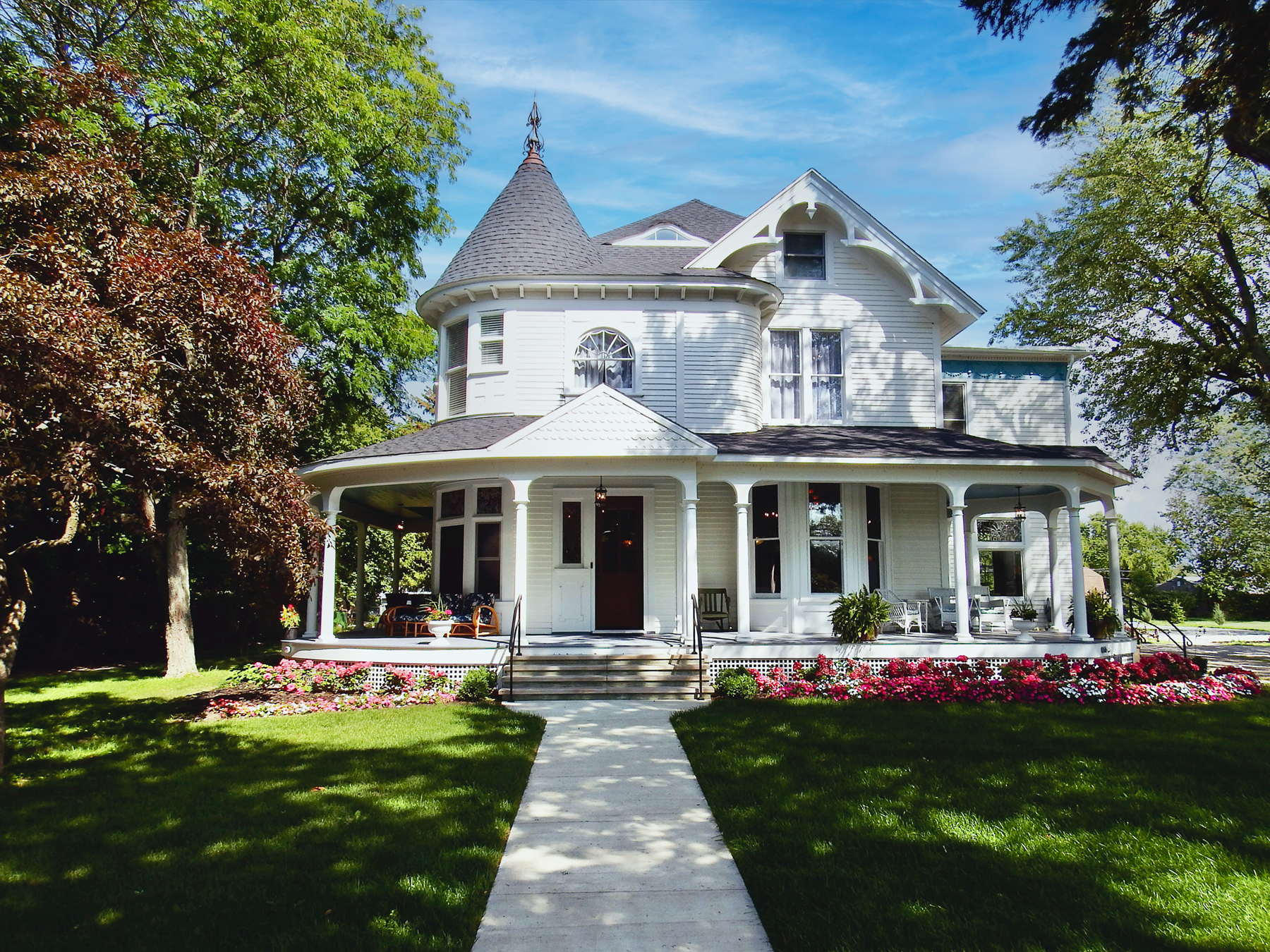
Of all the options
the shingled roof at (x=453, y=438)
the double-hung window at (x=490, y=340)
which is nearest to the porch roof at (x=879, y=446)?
the shingled roof at (x=453, y=438)

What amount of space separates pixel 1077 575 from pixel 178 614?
699 inches

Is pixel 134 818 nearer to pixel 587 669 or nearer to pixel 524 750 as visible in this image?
pixel 524 750

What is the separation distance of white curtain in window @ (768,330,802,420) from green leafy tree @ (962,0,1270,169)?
8.79 meters

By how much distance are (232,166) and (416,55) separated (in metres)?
6.61

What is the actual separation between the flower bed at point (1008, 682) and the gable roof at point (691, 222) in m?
9.97

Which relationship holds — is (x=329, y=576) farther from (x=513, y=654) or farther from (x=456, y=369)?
(x=456, y=369)

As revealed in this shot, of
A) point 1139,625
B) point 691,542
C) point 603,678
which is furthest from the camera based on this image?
point 1139,625

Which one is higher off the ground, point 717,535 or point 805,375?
point 805,375

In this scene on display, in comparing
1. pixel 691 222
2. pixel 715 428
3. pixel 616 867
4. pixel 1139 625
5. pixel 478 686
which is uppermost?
pixel 691 222

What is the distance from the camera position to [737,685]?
38.3 ft

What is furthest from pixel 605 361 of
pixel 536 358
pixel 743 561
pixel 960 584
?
pixel 960 584

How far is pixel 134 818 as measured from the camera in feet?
21.0

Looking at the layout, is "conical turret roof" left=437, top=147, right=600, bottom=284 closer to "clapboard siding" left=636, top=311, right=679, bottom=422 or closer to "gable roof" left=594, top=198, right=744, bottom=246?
"gable roof" left=594, top=198, right=744, bottom=246

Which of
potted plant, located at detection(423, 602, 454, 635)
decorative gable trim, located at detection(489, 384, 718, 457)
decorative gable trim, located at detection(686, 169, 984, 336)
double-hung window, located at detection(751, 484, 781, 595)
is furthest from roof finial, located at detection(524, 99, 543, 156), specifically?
potted plant, located at detection(423, 602, 454, 635)
